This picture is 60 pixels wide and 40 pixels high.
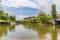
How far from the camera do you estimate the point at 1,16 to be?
4875 centimetres

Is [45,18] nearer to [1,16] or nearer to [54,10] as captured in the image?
[54,10]

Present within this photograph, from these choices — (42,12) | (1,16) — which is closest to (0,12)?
(1,16)

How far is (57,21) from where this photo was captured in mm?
40688

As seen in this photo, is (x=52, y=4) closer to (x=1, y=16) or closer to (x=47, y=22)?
(x=47, y=22)

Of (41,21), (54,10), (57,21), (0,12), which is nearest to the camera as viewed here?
(57,21)

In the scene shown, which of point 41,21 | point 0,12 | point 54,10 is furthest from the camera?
point 0,12

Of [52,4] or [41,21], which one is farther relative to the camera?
[52,4]

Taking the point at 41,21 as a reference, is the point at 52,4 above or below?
above

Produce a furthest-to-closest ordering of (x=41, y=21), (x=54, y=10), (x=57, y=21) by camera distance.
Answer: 1. (x=54, y=10)
2. (x=41, y=21)
3. (x=57, y=21)

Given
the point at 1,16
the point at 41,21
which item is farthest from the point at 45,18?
the point at 1,16

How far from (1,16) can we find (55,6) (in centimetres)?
1345

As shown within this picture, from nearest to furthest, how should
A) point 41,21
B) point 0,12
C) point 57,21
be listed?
point 57,21 < point 41,21 < point 0,12

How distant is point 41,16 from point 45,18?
134cm

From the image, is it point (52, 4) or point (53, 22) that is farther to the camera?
point (52, 4)
